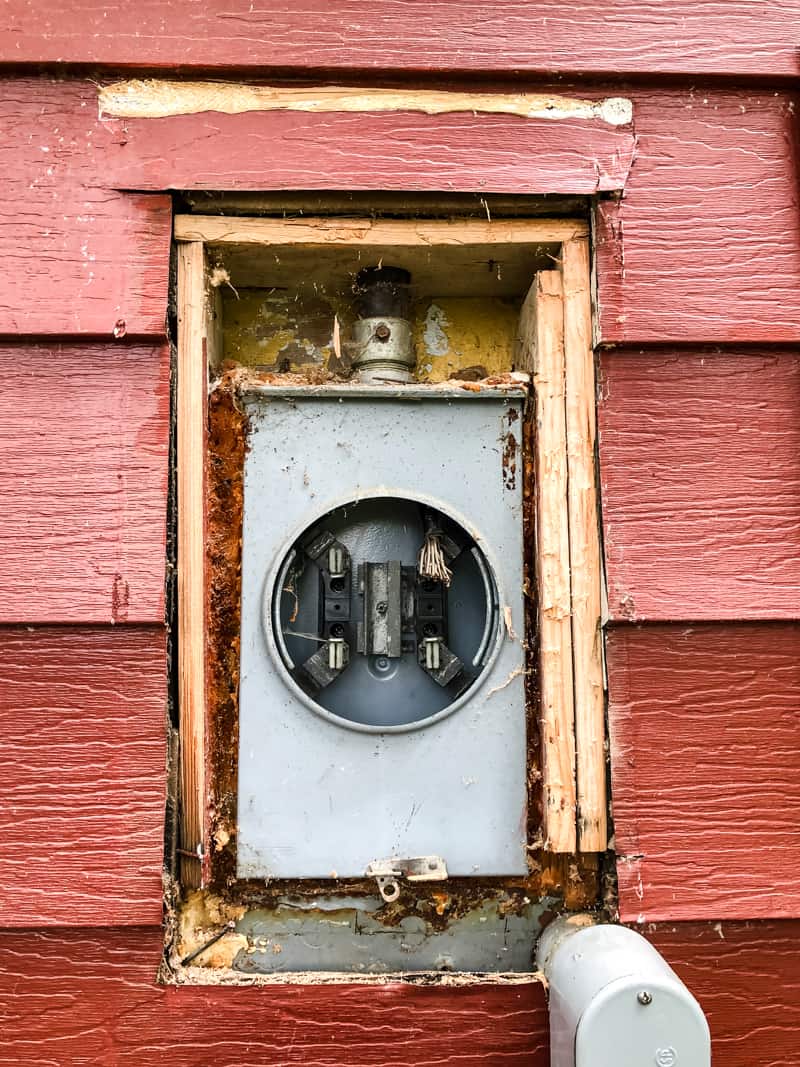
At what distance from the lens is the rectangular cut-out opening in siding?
1151 millimetres

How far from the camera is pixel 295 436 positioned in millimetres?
1247

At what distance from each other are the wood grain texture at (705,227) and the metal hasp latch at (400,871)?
75 cm

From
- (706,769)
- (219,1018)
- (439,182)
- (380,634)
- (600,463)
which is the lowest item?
(219,1018)

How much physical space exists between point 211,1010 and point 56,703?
0.43 m

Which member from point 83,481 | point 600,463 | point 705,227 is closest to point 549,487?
point 600,463

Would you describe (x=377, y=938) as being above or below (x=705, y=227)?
below

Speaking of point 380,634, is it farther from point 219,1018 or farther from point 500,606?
point 219,1018

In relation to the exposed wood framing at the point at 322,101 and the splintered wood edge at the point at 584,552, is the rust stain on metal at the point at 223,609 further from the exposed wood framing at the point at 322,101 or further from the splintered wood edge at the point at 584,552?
the splintered wood edge at the point at 584,552

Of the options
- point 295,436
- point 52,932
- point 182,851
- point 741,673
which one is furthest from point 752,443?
point 52,932

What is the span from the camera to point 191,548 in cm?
115

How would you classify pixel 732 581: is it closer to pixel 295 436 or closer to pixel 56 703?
pixel 295 436

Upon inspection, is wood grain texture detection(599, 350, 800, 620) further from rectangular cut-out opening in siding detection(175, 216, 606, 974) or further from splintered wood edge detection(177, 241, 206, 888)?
splintered wood edge detection(177, 241, 206, 888)

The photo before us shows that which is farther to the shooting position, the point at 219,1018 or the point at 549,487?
the point at 549,487

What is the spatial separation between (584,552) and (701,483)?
0.18 meters
